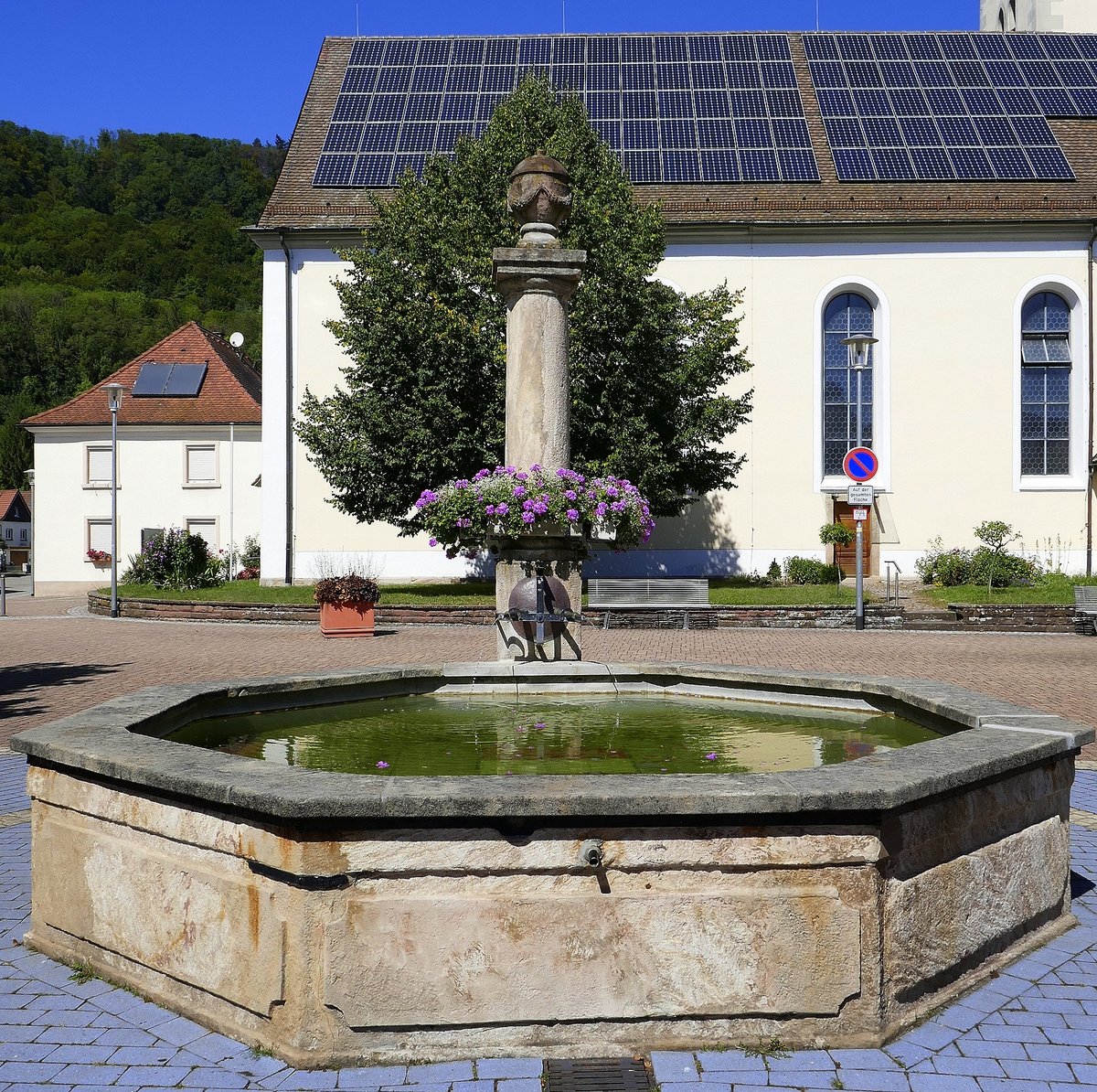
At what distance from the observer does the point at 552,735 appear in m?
5.88

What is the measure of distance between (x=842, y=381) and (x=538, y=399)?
24.1 meters

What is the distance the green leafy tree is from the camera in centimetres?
2291

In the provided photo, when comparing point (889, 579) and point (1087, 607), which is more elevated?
point (889, 579)

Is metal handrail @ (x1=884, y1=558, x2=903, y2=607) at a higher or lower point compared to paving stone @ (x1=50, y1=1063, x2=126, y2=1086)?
higher

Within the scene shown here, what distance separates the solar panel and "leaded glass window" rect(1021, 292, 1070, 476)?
2887 cm

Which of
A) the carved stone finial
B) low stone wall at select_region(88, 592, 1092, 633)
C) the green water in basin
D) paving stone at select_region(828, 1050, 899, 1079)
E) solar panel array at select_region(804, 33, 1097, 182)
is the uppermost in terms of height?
solar panel array at select_region(804, 33, 1097, 182)

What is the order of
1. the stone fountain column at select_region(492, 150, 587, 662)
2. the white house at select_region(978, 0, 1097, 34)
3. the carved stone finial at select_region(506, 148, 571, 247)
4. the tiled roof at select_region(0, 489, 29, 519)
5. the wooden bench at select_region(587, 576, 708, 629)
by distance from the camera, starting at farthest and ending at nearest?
the tiled roof at select_region(0, 489, 29, 519) < the white house at select_region(978, 0, 1097, 34) < the wooden bench at select_region(587, 576, 708, 629) < the carved stone finial at select_region(506, 148, 571, 247) < the stone fountain column at select_region(492, 150, 587, 662)

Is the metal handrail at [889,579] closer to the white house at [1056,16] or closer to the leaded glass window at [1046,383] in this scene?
the leaded glass window at [1046,383]

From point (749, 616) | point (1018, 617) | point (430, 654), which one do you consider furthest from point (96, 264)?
point (1018, 617)

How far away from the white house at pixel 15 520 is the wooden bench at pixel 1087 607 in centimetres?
7007

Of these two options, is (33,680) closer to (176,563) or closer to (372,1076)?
(372,1076)

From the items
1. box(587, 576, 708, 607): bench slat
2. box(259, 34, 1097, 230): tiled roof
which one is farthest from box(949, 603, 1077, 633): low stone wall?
box(259, 34, 1097, 230): tiled roof

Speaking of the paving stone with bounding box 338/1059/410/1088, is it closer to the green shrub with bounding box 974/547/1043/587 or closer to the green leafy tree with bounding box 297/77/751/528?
the green leafy tree with bounding box 297/77/751/528

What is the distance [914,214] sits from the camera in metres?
29.9
